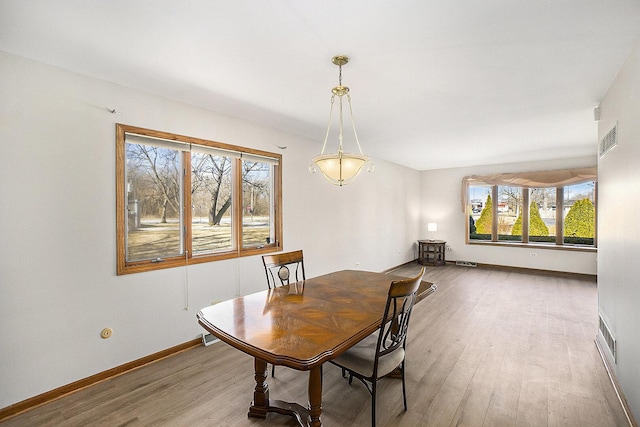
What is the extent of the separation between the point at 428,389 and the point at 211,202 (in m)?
2.82

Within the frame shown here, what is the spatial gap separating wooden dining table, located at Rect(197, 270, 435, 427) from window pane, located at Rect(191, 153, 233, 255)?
1.27 metres

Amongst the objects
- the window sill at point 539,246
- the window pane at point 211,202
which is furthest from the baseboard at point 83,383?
the window sill at point 539,246

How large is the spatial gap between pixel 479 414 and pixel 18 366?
3.31 m

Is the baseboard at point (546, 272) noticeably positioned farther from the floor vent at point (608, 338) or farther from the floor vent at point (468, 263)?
the floor vent at point (608, 338)

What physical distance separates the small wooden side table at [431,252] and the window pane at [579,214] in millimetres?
2564

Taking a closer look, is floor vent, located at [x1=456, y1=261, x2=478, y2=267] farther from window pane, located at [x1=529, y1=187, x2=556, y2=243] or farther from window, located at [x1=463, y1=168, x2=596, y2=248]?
window pane, located at [x1=529, y1=187, x2=556, y2=243]

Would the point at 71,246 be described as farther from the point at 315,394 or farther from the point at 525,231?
the point at 525,231

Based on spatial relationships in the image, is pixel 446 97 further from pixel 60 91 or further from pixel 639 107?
pixel 60 91

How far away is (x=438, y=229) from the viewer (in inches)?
309

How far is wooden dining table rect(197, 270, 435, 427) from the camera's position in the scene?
142 centimetres

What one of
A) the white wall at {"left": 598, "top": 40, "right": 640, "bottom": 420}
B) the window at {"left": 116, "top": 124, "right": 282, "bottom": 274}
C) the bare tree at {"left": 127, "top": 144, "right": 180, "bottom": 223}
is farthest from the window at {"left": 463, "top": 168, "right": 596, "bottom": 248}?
the bare tree at {"left": 127, "top": 144, "right": 180, "bottom": 223}

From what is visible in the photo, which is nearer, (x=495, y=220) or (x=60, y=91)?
(x=60, y=91)

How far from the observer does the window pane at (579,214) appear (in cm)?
609

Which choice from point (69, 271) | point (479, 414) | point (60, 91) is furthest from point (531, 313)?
point (60, 91)
